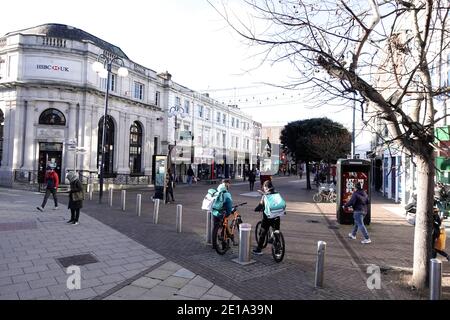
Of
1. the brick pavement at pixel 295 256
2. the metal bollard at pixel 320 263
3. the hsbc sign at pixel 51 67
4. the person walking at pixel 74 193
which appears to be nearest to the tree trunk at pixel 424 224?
the brick pavement at pixel 295 256

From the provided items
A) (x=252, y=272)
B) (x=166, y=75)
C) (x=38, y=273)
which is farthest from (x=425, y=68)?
(x=166, y=75)

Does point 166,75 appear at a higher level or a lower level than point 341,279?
higher

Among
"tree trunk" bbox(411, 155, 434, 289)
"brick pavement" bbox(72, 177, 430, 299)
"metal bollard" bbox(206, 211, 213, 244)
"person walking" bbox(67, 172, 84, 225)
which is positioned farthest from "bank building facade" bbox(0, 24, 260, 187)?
"tree trunk" bbox(411, 155, 434, 289)

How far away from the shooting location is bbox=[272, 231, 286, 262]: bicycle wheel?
6633 mm

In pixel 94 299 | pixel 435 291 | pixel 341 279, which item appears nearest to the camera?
pixel 435 291

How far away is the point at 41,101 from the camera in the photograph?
915 inches

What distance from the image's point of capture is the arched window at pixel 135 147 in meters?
30.0

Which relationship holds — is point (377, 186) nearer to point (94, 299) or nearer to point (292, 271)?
point (292, 271)

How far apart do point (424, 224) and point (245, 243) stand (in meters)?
3.16

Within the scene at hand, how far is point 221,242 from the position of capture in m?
7.20

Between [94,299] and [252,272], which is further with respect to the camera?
[252,272]

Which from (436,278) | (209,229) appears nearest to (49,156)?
(209,229)

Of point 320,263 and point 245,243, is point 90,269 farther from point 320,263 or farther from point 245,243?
point 320,263
